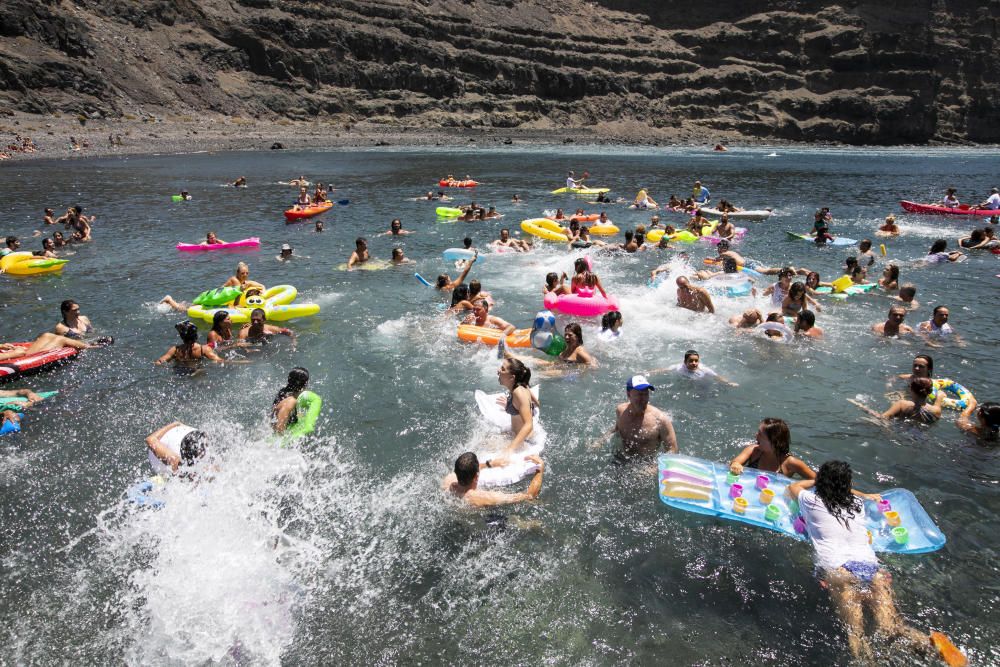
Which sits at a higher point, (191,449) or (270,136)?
(270,136)

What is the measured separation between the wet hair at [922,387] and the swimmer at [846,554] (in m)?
3.07

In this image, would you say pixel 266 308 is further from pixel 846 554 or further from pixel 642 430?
pixel 846 554

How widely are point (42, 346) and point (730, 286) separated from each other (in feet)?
40.4

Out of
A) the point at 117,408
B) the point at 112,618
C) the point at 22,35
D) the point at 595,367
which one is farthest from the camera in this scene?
the point at 22,35

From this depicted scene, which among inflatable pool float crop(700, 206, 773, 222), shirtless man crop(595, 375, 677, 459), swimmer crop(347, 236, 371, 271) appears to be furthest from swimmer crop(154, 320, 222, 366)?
inflatable pool float crop(700, 206, 773, 222)

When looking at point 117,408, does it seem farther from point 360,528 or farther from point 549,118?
point 549,118

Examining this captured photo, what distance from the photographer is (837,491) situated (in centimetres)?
477

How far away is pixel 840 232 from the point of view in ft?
68.0

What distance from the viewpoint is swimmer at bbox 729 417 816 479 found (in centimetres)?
564

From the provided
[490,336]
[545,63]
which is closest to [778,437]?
[490,336]

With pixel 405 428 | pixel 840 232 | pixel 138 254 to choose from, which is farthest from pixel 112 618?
pixel 840 232

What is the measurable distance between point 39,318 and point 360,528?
959cm

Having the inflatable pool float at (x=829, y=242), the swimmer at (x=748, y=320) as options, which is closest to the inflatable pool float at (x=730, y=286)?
the swimmer at (x=748, y=320)

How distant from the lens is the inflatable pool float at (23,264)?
13.9 meters
